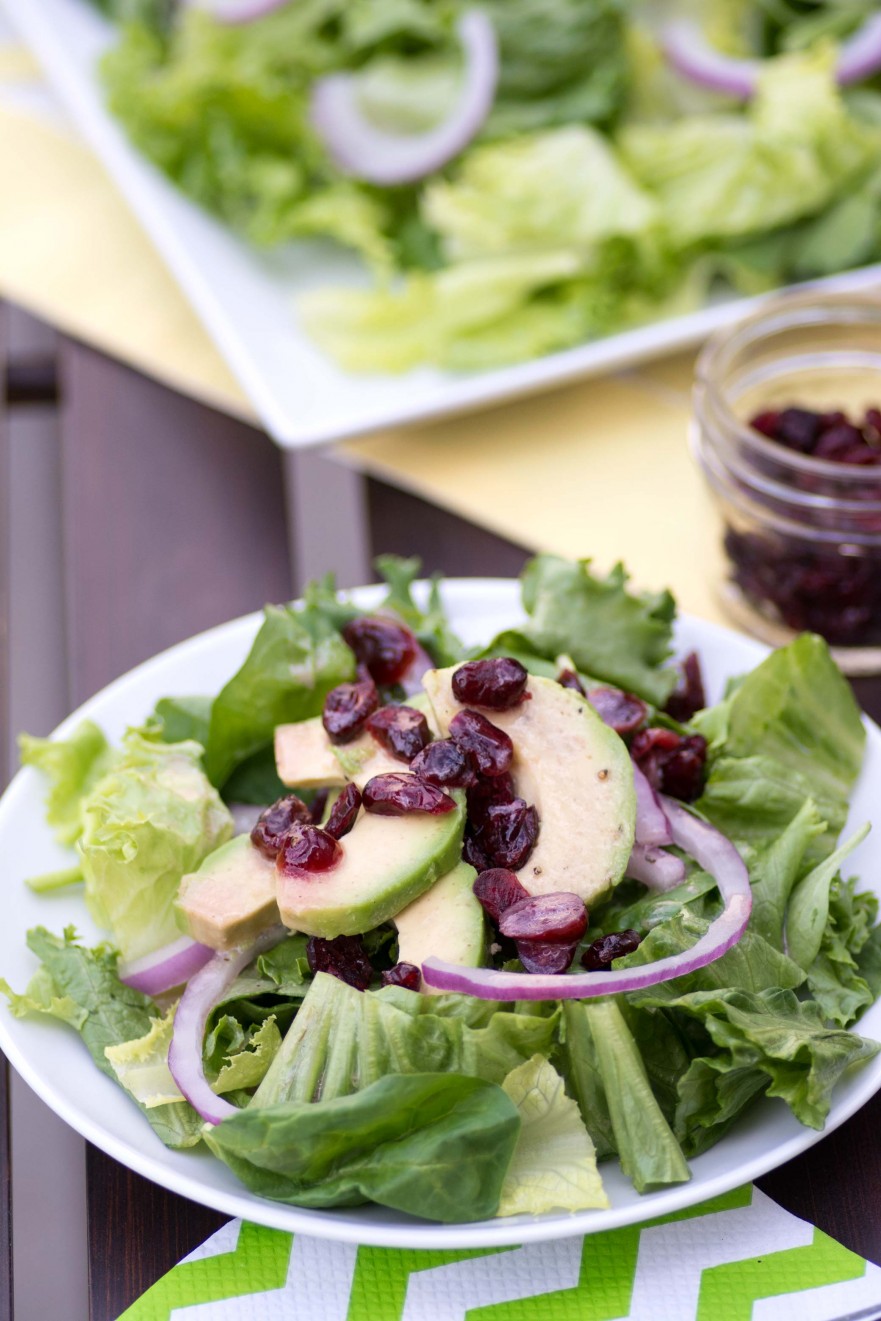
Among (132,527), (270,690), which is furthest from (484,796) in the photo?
(132,527)

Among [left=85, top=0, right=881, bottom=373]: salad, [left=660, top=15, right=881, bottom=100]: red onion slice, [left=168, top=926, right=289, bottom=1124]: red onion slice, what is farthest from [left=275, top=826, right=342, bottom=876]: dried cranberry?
[left=660, top=15, right=881, bottom=100]: red onion slice

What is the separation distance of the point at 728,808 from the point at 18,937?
87 centimetres

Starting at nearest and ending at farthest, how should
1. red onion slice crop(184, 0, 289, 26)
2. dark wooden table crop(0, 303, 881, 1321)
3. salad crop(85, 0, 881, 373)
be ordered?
dark wooden table crop(0, 303, 881, 1321) → salad crop(85, 0, 881, 373) → red onion slice crop(184, 0, 289, 26)

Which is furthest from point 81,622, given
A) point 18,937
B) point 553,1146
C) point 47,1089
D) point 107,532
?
point 553,1146

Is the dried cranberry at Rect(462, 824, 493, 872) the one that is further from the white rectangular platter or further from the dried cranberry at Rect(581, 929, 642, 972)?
the white rectangular platter

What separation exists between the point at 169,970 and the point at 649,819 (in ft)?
1.91

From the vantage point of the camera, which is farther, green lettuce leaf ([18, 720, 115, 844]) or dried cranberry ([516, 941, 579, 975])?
green lettuce leaf ([18, 720, 115, 844])

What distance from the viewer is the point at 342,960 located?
1.50 m

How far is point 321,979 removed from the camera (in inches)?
55.9

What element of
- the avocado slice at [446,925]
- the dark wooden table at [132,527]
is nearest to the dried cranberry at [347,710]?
the avocado slice at [446,925]

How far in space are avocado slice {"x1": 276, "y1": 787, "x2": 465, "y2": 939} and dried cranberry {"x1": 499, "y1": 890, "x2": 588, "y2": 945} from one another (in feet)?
0.34

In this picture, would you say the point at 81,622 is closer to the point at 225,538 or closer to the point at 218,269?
the point at 225,538

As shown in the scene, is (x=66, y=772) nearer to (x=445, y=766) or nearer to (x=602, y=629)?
(x=445, y=766)

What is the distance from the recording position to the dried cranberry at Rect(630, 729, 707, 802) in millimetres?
1703
